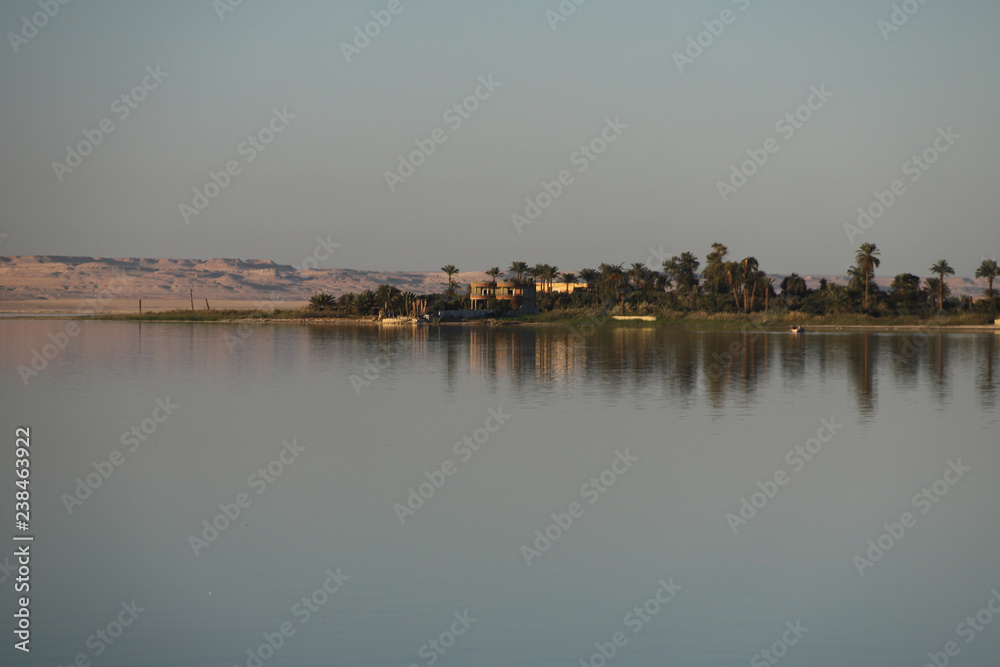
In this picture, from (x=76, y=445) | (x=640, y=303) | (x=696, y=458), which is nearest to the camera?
(x=696, y=458)

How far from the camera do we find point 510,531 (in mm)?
14750

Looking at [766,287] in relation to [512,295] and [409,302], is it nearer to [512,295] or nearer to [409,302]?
[512,295]

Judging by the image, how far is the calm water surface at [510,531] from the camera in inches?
418

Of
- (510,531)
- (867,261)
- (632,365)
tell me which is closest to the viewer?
(510,531)

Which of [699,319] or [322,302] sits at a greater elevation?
[322,302]

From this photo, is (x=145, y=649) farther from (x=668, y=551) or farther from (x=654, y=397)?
(x=654, y=397)

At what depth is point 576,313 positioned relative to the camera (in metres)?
154

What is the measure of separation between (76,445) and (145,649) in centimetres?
1405

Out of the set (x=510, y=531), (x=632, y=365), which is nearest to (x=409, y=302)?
(x=632, y=365)

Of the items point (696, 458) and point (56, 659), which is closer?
point (56, 659)

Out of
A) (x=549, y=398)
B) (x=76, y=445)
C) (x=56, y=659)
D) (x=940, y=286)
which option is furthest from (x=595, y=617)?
(x=940, y=286)

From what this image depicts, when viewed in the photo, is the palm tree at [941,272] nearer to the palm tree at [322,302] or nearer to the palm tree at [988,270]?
the palm tree at [988,270]

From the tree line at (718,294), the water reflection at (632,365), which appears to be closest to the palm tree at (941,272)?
the tree line at (718,294)

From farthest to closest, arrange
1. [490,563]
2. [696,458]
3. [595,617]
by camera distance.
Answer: [696,458], [490,563], [595,617]
